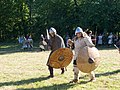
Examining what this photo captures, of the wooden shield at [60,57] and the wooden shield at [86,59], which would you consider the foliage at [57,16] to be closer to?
the wooden shield at [60,57]

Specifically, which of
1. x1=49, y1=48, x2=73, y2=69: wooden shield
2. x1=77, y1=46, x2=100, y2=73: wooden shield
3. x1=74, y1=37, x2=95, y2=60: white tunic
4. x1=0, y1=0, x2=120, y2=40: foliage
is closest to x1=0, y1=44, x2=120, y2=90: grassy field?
x1=49, y1=48, x2=73, y2=69: wooden shield

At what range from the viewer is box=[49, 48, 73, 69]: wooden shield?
11.2 m

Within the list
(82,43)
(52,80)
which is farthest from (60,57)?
(82,43)

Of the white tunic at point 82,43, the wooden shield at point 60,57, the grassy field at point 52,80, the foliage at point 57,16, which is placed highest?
the foliage at point 57,16

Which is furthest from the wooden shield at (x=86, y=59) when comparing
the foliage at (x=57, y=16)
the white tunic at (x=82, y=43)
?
the foliage at (x=57, y=16)

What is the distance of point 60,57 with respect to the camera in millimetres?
11336

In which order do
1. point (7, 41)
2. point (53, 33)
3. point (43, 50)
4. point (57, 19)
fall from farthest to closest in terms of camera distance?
point (7, 41)
point (57, 19)
point (43, 50)
point (53, 33)

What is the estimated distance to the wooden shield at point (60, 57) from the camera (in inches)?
440

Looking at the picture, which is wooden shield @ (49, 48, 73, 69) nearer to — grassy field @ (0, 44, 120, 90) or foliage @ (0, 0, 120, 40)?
grassy field @ (0, 44, 120, 90)

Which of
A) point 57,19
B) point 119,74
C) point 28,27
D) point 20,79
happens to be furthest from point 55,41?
point 28,27

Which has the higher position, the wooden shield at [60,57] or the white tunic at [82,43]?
the white tunic at [82,43]

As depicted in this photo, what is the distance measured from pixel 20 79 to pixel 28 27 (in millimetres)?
32979

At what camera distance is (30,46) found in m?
28.8

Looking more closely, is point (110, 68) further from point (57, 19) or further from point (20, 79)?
point (57, 19)
